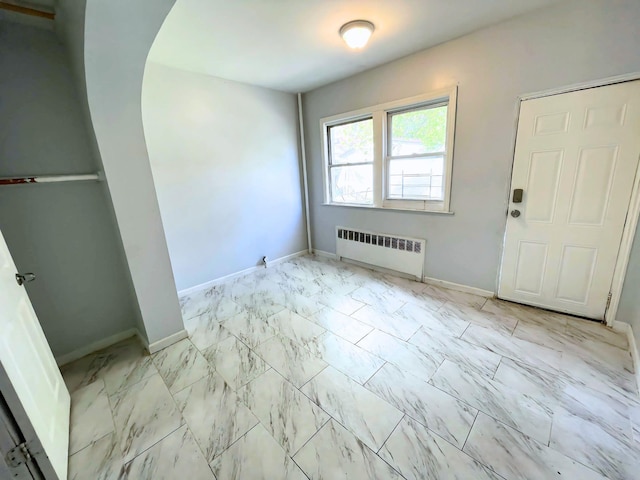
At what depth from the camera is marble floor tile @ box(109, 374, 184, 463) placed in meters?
1.42

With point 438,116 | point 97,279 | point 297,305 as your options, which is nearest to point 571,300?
point 438,116

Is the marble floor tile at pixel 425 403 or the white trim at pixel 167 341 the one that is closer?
the marble floor tile at pixel 425 403

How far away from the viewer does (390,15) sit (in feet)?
6.61

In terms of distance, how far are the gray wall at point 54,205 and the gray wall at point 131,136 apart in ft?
1.21

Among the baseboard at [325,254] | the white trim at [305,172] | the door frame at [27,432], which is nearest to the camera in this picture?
the door frame at [27,432]

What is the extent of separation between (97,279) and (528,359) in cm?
347

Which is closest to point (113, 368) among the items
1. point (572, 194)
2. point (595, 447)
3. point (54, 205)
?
point (54, 205)

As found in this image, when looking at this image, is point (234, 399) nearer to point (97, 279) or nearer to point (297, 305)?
point (297, 305)

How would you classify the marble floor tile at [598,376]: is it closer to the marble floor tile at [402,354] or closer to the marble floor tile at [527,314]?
the marble floor tile at [527,314]

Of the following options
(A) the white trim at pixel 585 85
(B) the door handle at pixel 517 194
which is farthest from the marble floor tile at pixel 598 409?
(A) the white trim at pixel 585 85

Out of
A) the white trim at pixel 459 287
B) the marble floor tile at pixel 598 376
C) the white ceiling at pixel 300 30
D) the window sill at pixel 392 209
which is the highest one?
the white ceiling at pixel 300 30

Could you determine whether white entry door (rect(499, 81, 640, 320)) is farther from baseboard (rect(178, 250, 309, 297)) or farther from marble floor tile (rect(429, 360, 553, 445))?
baseboard (rect(178, 250, 309, 297))

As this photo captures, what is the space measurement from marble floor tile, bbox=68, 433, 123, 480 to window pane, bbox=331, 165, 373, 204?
3326 mm

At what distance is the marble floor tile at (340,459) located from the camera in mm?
1211
